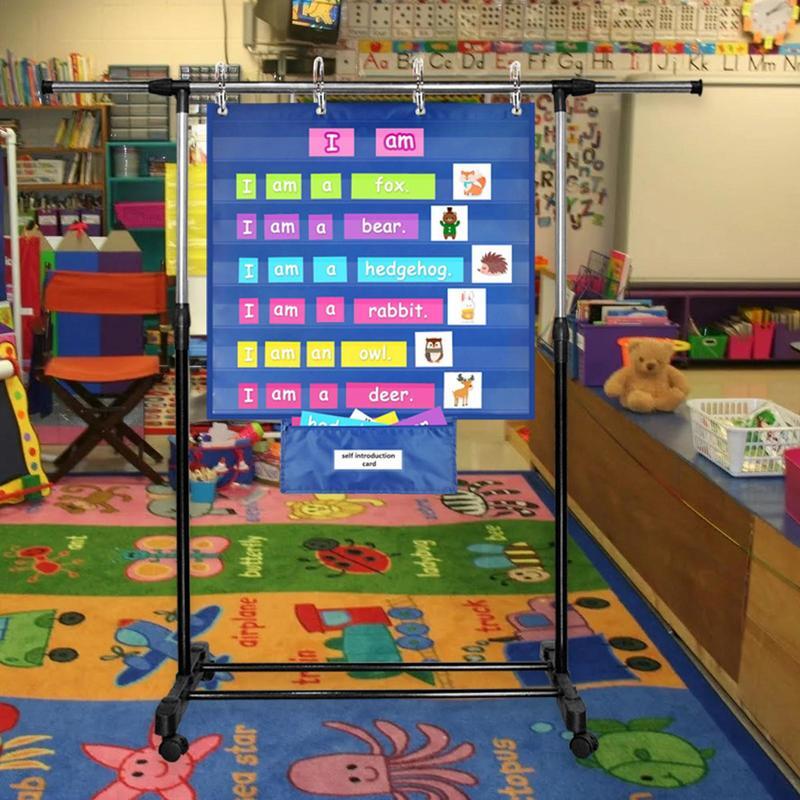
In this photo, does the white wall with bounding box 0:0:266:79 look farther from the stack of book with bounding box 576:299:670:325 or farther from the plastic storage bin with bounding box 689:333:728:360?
the stack of book with bounding box 576:299:670:325

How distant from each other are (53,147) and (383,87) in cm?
643

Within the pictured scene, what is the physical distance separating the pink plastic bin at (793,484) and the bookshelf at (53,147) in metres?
6.68

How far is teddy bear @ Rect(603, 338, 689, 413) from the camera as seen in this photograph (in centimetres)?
387

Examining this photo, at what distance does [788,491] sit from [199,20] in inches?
270

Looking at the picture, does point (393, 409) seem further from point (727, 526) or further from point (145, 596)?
point (145, 596)

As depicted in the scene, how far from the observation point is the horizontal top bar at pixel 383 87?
2.58 metres

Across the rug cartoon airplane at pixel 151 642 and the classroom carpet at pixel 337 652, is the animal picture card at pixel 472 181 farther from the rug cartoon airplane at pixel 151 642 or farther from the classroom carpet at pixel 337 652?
the rug cartoon airplane at pixel 151 642

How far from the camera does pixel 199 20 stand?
8.41 metres

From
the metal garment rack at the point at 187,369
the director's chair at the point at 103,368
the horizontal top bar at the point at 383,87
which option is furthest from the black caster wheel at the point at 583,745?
the director's chair at the point at 103,368

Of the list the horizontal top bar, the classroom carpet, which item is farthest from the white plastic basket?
the horizontal top bar

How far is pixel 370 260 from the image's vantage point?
2693 millimetres

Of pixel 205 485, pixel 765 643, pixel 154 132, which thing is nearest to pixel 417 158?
pixel 765 643

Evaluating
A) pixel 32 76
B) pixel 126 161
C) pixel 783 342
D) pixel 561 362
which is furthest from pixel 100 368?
pixel 783 342

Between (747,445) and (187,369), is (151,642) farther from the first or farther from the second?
(747,445)
